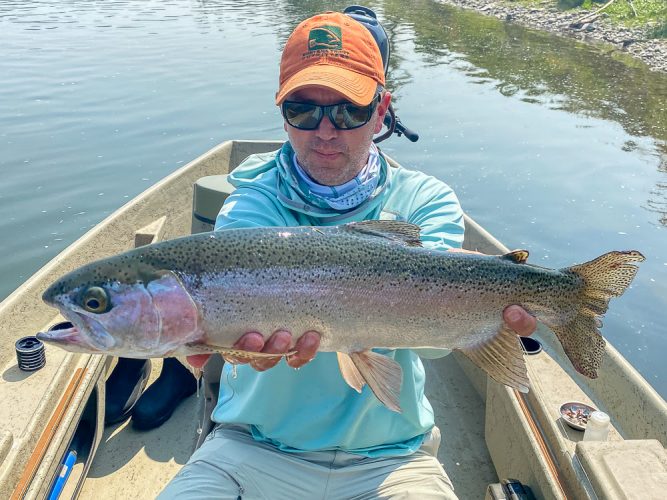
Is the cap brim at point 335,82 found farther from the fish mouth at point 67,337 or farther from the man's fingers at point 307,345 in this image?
the fish mouth at point 67,337

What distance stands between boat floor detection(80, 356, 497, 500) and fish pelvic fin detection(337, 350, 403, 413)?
220cm

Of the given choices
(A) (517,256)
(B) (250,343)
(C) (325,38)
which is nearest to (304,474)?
(B) (250,343)

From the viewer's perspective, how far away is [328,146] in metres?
3.84

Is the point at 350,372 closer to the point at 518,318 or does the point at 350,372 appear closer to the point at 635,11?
the point at 518,318

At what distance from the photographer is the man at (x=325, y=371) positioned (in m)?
3.49

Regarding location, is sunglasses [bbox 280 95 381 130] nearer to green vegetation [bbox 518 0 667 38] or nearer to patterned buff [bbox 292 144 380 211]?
patterned buff [bbox 292 144 380 211]

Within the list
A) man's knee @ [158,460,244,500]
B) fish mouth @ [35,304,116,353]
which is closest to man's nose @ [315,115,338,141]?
fish mouth @ [35,304,116,353]

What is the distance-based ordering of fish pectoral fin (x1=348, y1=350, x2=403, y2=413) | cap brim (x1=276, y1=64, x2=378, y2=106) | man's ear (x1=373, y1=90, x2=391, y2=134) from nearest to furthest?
fish pectoral fin (x1=348, y1=350, x2=403, y2=413), cap brim (x1=276, y1=64, x2=378, y2=106), man's ear (x1=373, y1=90, x2=391, y2=134)

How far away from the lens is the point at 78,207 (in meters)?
12.8

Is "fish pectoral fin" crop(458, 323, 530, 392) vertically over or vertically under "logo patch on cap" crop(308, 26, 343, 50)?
under

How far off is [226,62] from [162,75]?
13.6 feet

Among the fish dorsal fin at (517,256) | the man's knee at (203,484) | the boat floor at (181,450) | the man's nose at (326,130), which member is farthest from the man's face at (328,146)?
the boat floor at (181,450)

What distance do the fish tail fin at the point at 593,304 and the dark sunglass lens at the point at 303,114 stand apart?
1.83 m

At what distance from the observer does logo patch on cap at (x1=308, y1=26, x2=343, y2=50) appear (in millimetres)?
3926
